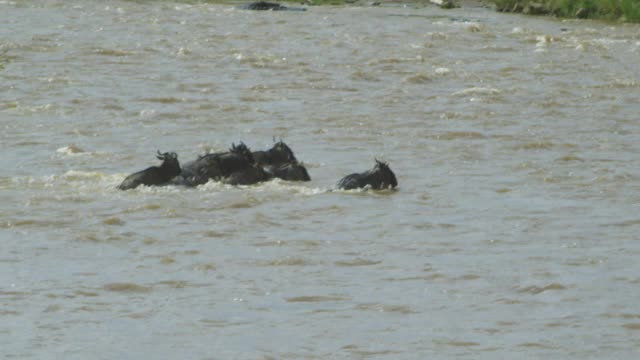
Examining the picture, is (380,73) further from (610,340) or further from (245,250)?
(610,340)

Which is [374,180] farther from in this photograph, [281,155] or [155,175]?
[155,175]

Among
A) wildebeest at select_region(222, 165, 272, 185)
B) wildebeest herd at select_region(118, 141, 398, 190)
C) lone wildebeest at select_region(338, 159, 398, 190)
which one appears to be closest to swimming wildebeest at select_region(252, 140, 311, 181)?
wildebeest herd at select_region(118, 141, 398, 190)

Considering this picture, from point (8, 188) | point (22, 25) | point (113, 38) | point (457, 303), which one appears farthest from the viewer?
point (22, 25)

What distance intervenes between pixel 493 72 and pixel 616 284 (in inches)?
767

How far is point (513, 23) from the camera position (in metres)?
45.8

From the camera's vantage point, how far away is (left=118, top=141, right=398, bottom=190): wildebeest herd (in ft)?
56.8

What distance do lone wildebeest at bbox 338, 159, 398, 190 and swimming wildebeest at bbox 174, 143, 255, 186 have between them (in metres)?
1.09

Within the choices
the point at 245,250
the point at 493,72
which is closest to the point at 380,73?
the point at 493,72

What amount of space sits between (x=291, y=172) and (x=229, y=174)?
2.58 feet

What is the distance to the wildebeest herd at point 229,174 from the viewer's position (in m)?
17.3

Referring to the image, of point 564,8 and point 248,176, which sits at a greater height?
point 564,8

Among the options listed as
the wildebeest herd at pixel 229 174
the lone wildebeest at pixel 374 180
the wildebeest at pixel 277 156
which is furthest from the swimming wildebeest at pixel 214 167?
the lone wildebeest at pixel 374 180

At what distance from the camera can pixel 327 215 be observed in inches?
627

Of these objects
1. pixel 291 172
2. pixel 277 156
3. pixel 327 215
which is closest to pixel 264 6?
pixel 277 156
